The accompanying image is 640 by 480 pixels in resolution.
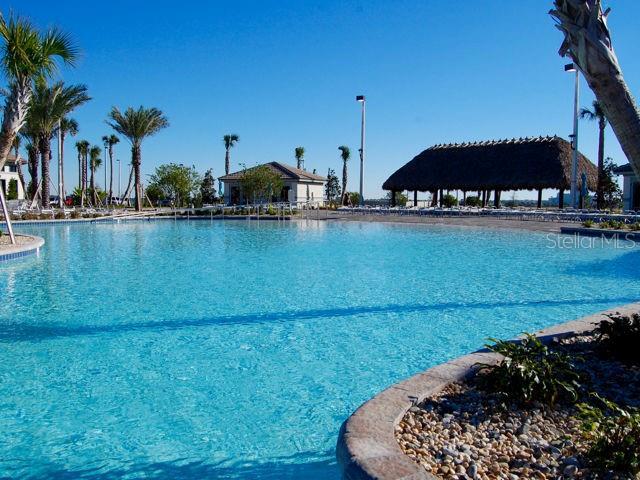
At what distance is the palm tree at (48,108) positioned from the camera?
33688 mm

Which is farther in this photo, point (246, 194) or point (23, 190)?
point (23, 190)

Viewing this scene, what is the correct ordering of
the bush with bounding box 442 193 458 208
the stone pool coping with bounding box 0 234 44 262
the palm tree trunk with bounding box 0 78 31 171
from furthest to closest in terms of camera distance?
the bush with bounding box 442 193 458 208, the palm tree trunk with bounding box 0 78 31 171, the stone pool coping with bounding box 0 234 44 262

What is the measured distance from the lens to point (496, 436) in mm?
3205

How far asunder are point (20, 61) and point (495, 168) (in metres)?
32.2

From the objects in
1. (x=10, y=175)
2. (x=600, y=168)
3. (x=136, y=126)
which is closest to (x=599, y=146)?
(x=600, y=168)

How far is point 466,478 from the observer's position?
2.69 m

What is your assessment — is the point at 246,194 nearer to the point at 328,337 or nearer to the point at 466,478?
the point at 328,337

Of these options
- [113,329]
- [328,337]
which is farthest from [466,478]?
[113,329]

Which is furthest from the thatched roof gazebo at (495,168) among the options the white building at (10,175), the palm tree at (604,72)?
the palm tree at (604,72)

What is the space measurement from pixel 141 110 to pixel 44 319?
3527cm

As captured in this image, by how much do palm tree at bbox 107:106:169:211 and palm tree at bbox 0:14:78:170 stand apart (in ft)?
80.2

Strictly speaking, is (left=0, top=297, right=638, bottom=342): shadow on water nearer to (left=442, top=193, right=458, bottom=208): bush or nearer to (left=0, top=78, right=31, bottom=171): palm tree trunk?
(left=0, top=78, right=31, bottom=171): palm tree trunk

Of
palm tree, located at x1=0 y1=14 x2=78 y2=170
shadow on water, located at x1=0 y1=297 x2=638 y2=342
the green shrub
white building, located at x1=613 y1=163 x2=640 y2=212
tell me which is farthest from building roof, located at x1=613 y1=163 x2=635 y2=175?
the green shrub

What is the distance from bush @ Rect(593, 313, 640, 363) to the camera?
466 centimetres
